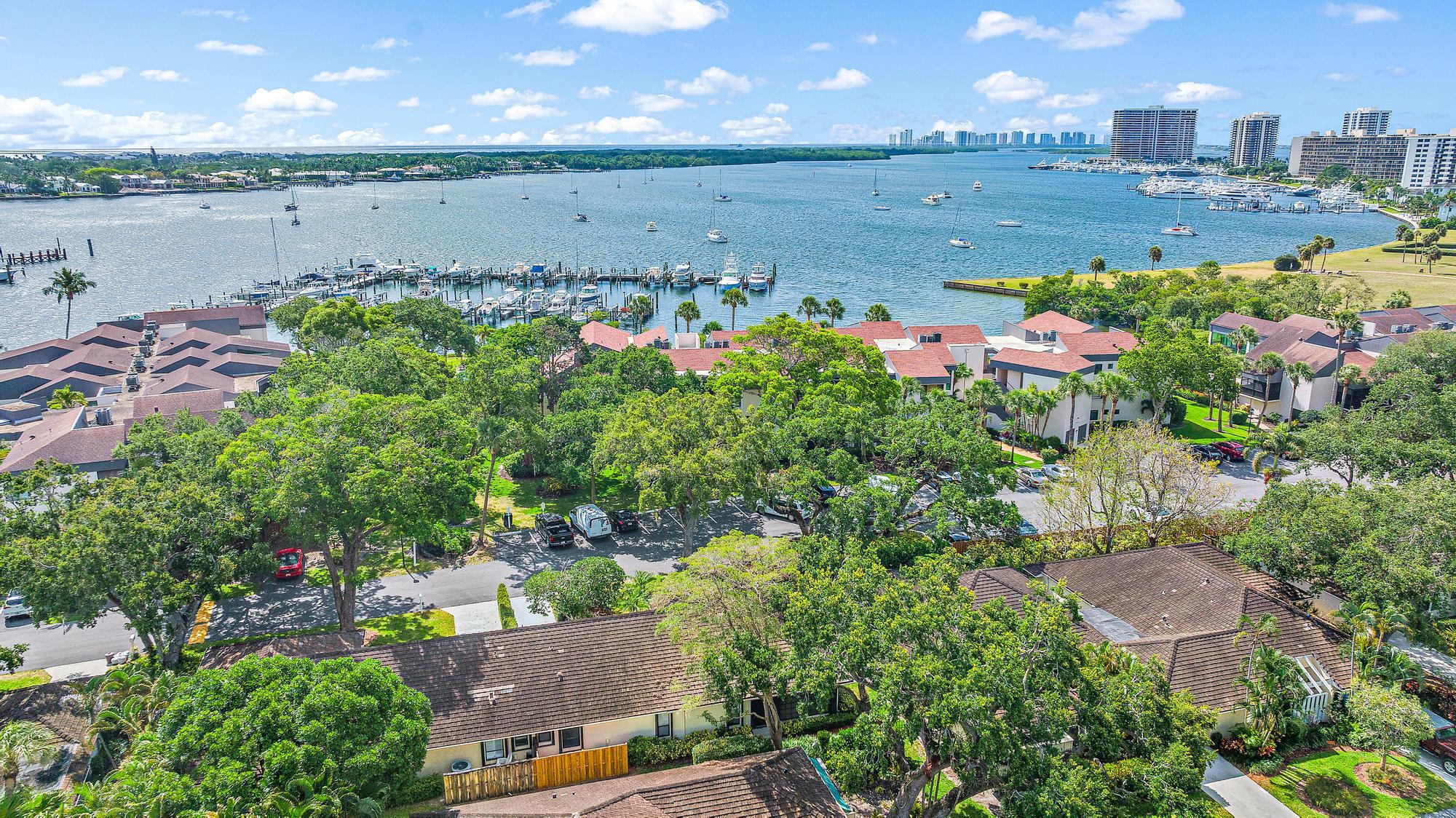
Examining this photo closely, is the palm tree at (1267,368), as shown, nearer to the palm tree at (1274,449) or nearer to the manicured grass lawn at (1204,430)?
the manicured grass lawn at (1204,430)

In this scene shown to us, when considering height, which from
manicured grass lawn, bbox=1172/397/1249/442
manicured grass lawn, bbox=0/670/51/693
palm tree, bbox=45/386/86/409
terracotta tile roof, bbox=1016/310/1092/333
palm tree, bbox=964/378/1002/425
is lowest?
manicured grass lawn, bbox=0/670/51/693

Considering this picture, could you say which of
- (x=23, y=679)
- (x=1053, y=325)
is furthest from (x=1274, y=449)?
Answer: (x=23, y=679)

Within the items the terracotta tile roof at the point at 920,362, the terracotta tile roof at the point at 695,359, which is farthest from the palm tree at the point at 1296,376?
the terracotta tile roof at the point at 695,359

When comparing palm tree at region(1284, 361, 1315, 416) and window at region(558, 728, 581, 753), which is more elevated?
palm tree at region(1284, 361, 1315, 416)

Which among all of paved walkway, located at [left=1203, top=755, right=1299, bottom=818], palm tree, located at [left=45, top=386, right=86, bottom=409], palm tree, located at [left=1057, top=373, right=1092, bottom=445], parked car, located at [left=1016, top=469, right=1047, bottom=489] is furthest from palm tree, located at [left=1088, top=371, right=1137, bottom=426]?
palm tree, located at [left=45, top=386, right=86, bottom=409]

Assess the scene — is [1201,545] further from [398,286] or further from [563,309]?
[398,286]

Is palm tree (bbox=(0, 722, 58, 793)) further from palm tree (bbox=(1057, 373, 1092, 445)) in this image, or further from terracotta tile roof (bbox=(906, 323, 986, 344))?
terracotta tile roof (bbox=(906, 323, 986, 344))
